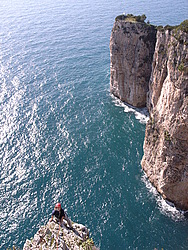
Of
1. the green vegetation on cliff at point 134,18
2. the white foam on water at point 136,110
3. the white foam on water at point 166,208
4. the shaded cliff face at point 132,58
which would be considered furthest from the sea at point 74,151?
the green vegetation on cliff at point 134,18

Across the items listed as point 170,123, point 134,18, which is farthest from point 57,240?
point 134,18

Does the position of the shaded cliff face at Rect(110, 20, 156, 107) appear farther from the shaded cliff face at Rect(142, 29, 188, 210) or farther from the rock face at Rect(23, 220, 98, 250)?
the rock face at Rect(23, 220, 98, 250)

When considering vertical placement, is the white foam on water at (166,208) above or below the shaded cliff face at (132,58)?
below

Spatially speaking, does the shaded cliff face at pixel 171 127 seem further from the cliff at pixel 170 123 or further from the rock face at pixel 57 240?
the rock face at pixel 57 240

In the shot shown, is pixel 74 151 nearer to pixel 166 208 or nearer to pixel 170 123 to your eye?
pixel 166 208

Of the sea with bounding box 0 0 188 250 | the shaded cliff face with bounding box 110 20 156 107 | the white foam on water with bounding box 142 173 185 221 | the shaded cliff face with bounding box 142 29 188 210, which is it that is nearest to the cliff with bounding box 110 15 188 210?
the shaded cliff face with bounding box 142 29 188 210
